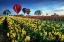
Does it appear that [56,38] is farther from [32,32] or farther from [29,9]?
[29,9]

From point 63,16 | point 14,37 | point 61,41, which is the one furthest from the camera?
point 63,16

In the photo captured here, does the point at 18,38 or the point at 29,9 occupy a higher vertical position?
the point at 29,9

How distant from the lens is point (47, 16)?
1003 cm

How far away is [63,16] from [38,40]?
437 centimetres

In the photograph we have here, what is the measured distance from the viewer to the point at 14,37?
4.98 m

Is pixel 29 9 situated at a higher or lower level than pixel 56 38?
higher

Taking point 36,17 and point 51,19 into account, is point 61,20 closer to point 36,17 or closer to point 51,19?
point 51,19

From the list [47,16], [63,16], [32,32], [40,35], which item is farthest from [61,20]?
[40,35]

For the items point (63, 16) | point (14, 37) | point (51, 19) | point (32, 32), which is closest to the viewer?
point (14, 37)

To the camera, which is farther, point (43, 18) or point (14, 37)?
point (43, 18)

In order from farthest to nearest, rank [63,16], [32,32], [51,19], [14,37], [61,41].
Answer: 1. [51,19]
2. [63,16]
3. [32,32]
4. [14,37]
5. [61,41]

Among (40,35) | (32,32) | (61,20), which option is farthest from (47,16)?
(40,35)

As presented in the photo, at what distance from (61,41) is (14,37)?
107 centimetres

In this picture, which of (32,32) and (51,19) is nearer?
(32,32)
